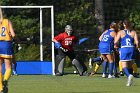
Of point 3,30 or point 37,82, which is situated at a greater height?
point 3,30

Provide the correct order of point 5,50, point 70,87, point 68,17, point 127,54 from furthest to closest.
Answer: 1. point 68,17
2. point 127,54
3. point 70,87
4. point 5,50

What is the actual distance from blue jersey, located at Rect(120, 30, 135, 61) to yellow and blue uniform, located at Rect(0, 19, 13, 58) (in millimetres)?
3699

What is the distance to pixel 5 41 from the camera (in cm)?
1329

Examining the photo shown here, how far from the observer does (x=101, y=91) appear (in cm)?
1416

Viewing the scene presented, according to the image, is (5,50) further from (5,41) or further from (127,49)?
(127,49)

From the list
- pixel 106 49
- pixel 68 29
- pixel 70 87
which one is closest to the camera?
pixel 70 87

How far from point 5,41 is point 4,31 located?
0.23 m

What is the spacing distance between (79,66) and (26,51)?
535 centimetres

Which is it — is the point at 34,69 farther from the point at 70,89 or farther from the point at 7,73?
the point at 7,73

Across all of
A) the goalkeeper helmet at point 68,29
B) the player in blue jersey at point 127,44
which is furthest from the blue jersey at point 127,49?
the goalkeeper helmet at point 68,29

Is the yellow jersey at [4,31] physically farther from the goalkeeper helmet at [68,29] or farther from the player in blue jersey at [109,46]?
the goalkeeper helmet at [68,29]

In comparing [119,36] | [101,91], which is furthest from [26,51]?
[101,91]

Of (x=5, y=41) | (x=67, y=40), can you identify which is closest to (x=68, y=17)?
(x=67, y=40)

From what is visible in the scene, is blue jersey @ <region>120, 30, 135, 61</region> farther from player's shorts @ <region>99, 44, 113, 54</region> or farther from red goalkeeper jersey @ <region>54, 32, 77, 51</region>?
red goalkeeper jersey @ <region>54, 32, 77, 51</region>
